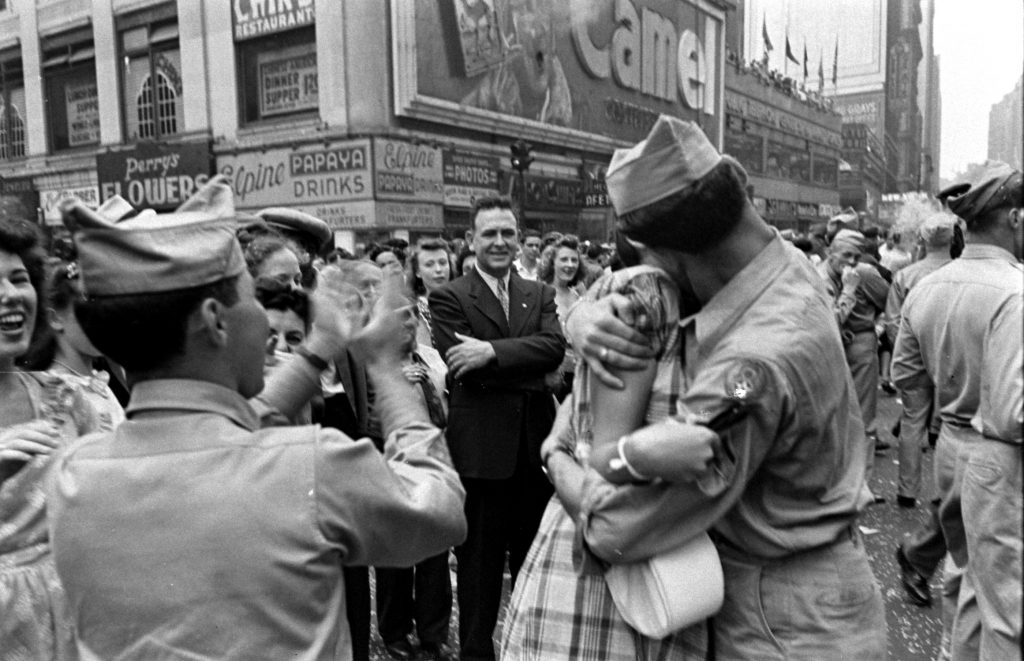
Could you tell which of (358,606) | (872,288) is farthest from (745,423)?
(872,288)

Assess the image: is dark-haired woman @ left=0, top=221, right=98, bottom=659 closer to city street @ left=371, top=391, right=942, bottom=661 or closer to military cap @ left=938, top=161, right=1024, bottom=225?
city street @ left=371, top=391, right=942, bottom=661

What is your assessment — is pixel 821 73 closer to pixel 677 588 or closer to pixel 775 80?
pixel 775 80

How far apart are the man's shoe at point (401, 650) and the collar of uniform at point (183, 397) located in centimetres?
289

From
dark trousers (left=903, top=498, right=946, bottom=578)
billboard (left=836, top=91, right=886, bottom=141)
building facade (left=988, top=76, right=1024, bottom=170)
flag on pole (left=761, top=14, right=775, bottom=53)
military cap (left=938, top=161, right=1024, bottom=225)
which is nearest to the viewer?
building facade (left=988, top=76, right=1024, bottom=170)

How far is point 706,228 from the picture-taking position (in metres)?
1.58

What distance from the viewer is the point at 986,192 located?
2.90m

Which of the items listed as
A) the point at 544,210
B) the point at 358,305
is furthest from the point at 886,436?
the point at 544,210

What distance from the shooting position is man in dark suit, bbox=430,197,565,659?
140 inches

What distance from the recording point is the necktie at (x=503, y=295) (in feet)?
12.8

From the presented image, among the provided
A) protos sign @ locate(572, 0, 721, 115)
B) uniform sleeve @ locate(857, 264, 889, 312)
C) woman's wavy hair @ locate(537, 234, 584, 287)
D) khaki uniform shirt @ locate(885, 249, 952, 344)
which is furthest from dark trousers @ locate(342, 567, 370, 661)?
protos sign @ locate(572, 0, 721, 115)

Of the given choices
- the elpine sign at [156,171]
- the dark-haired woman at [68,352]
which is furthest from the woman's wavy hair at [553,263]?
the elpine sign at [156,171]

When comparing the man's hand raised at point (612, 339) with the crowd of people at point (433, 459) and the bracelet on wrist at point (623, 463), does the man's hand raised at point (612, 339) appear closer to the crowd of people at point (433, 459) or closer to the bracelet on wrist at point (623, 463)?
the crowd of people at point (433, 459)

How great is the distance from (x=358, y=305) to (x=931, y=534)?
368cm

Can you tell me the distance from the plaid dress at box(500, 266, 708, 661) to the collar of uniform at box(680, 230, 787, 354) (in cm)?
5
